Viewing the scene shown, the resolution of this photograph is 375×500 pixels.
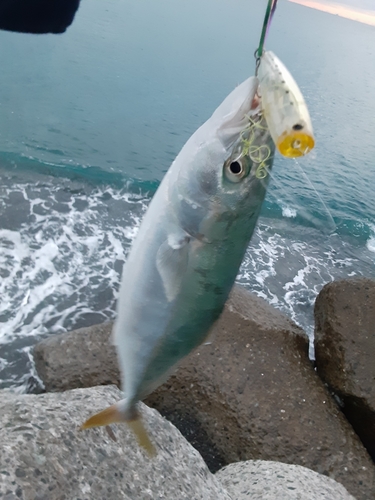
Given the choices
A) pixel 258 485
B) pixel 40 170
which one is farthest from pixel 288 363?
pixel 40 170

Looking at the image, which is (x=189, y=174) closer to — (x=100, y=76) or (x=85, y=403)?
(x=85, y=403)

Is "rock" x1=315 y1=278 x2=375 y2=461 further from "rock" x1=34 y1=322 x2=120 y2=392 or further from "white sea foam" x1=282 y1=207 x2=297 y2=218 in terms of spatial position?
"white sea foam" x1=282 y1=207 x2=297 y2=218

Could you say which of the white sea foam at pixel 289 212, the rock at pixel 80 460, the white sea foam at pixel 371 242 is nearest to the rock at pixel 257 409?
the rock at pixel 80 460

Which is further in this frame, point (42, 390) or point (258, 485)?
point (42, 390)

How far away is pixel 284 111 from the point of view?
137 centimetres

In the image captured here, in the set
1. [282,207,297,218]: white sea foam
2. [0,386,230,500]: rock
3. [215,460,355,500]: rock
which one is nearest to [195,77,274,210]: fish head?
[0,386,230,500]: rock

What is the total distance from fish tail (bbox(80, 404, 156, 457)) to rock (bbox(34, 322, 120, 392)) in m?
2.67

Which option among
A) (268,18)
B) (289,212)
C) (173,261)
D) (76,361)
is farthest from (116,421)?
(289,212)

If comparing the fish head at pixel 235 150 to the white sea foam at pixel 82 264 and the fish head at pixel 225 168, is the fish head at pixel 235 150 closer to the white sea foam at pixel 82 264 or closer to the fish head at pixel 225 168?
the fish head at pixel 225 168

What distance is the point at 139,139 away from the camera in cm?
1468

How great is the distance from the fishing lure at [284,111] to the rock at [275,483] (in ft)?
10.0

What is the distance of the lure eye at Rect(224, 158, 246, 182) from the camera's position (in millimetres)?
1676

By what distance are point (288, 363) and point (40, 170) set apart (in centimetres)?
788

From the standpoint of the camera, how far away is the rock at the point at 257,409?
461cm
